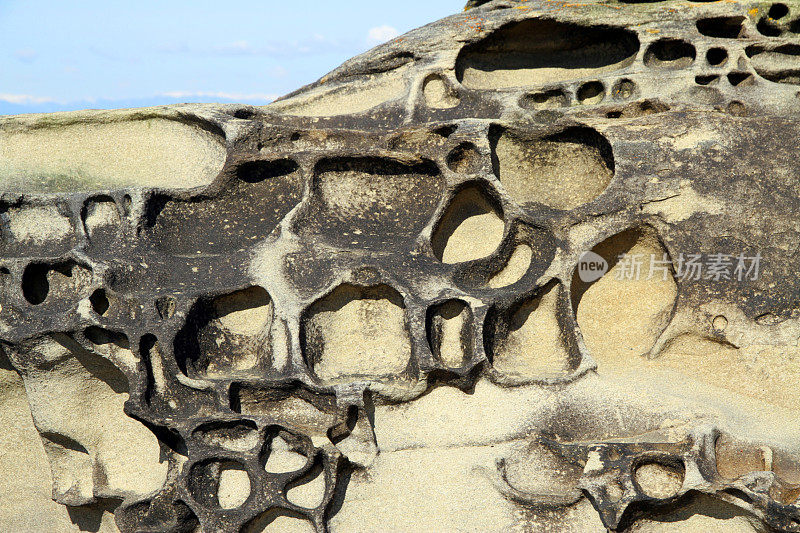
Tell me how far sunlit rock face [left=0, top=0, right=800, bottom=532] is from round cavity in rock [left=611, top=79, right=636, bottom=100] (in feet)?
0.05

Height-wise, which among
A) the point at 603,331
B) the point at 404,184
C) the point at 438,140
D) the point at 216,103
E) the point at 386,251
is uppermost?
the point at 216,103

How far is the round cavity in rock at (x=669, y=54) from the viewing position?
4320 mm

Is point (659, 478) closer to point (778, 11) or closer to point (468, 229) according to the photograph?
point (468, 229)

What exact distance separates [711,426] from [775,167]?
1.45m

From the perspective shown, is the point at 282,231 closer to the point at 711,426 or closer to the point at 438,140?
the point at 438,140

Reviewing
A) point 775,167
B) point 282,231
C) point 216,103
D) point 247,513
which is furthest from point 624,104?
point 247,513

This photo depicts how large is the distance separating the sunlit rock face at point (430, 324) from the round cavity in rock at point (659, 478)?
13 mm

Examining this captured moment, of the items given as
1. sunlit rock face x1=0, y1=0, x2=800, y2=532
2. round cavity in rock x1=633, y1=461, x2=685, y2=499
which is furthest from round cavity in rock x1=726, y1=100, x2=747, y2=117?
round cavity in rock x1=633, y1=461, x2=685, y2=499

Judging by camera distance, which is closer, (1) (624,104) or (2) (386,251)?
(2) (386,251)

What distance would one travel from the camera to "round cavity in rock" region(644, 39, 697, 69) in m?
4.32

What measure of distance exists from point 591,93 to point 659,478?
244cm

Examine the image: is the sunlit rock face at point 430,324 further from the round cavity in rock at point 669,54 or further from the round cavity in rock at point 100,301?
the round cavity in rock at point 669,54

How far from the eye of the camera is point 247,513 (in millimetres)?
2850

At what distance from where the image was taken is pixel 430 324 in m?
3.31
